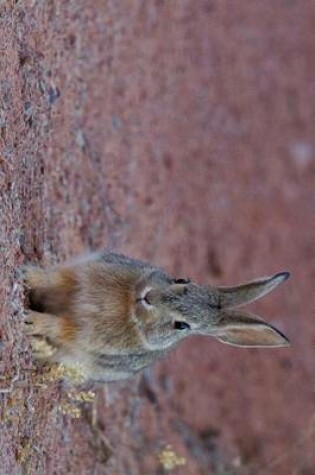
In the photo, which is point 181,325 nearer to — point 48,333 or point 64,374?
point 48,333

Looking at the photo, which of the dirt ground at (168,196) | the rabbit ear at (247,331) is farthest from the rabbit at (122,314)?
the dirt ground at (168,196)

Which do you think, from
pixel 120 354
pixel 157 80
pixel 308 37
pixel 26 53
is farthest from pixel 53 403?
pixel 308 37

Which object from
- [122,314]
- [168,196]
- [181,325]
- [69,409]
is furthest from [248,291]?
[168,196]

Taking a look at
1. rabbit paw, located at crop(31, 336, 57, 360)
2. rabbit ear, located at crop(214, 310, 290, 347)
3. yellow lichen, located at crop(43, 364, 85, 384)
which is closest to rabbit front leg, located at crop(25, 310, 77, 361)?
rabbit paw, located at crop(31, 336, 57, 360)

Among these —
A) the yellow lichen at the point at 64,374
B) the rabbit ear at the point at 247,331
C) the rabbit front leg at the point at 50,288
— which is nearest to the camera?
the yellow lichen at the point at 64,374

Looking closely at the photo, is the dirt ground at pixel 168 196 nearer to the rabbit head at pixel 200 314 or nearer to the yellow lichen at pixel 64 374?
the yellow lichen at pixel 64 374

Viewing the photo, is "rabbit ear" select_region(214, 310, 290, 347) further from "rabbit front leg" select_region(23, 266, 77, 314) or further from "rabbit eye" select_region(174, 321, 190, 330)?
"rabbit front leg" select_region(23, 266, 77, 314)

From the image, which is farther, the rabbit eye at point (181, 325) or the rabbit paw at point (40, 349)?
the rabbit eye at point (181, 325)

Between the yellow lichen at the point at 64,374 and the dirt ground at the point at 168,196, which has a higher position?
the dirt ground at the point at 168,196
